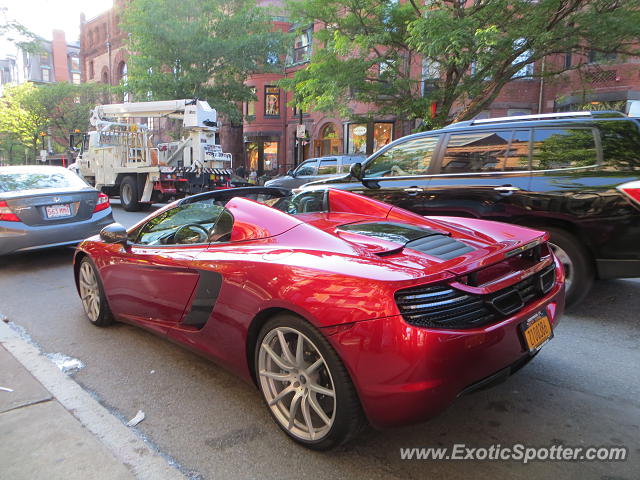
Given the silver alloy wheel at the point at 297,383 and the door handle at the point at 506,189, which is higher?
the door handle at the point at 506,189

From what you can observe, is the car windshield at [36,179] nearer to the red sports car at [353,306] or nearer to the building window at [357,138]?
the red sports car at [353,306]

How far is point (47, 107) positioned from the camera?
126 ft

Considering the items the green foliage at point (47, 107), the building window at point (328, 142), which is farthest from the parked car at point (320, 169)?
the green foliage at point (47, 107)

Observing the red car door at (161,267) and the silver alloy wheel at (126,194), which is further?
the silver alloy wheel at (126,194)

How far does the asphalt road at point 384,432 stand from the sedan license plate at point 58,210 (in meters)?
2.98

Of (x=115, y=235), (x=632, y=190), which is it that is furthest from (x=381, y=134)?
(x=115, y=235)

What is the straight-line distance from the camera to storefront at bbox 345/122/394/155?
25.7 meters

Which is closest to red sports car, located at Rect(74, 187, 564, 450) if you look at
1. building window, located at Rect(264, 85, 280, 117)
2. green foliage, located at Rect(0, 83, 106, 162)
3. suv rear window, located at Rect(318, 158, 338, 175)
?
suv rear window, located at Rect(318, 158, 338, 175)

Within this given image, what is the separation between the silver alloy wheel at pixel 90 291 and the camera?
4336 millimetres

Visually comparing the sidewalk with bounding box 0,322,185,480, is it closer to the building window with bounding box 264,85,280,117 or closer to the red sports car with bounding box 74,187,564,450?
the red sports car with bounding box 74,187,564,450

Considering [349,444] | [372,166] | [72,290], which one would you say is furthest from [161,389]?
[372,166]

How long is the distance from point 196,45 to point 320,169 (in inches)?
415

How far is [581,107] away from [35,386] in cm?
1882

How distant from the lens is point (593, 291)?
5.14 metres
